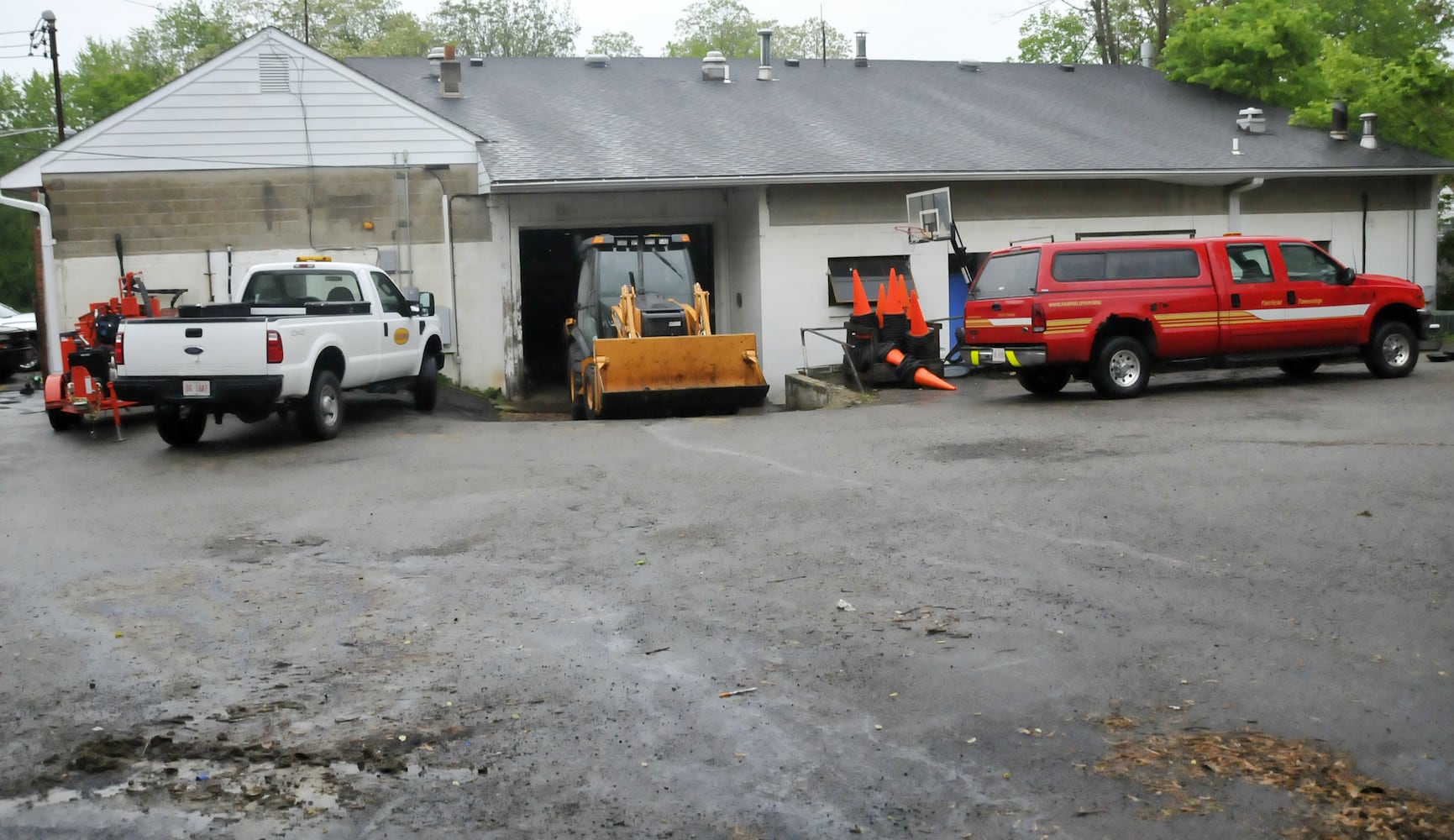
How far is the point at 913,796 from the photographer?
4449 mm

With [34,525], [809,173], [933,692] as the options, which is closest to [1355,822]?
[933,692]

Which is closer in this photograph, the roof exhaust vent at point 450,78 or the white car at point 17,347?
the roof exhaust vent at point 450,78

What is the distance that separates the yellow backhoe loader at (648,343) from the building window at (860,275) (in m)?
4.53

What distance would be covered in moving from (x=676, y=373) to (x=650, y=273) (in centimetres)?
227

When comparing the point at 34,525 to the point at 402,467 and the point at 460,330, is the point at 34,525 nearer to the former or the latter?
the point at 402,467

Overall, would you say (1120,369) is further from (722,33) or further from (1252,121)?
(722,33)

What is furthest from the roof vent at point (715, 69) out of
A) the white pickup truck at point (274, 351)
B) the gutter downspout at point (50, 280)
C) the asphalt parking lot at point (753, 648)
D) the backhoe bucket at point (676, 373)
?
the asphalt parking lot at point (753, 648)

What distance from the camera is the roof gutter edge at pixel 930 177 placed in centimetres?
2030

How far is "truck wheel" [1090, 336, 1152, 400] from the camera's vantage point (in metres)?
15.9

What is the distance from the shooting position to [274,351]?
43.8 ft

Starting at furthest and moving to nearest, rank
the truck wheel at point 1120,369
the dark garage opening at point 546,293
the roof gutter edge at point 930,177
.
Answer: the dark garage opening at point 546,293, the roof gutter edge at point 930,177, the truck wheel at point 1120,369

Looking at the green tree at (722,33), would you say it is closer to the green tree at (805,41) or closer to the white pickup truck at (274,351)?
the green tree at (805,41)

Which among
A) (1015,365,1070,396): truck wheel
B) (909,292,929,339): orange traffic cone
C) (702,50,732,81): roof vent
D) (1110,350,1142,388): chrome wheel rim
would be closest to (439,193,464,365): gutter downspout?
(909,292,929,339): orange traffic cone

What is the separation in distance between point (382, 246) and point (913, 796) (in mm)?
18165
